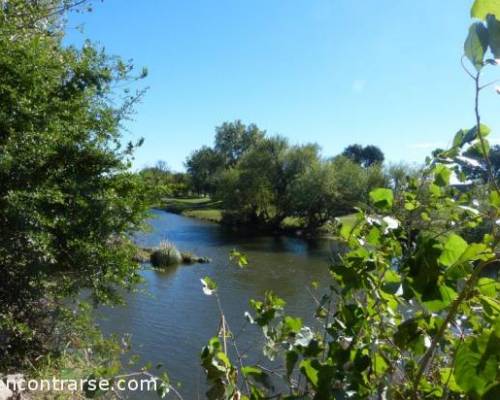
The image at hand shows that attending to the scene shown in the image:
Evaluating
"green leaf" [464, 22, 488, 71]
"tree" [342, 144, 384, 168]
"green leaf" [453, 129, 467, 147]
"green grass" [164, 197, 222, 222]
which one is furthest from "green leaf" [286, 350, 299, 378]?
"tree" [342, 144, 384, 168]

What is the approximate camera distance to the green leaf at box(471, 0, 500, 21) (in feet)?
2.67

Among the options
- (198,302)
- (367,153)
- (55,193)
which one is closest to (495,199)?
(55,193)

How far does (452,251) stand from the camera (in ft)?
3.19

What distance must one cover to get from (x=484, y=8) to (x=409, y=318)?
854 mm

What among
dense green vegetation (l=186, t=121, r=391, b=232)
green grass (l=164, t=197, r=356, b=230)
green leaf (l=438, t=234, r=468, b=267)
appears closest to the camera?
green leaf (l=438, t=234, r=468, b=267)

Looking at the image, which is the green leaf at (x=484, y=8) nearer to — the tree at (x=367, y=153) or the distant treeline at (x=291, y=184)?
the distant treeline at (x=291, y=184)

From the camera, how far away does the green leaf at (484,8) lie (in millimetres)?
815

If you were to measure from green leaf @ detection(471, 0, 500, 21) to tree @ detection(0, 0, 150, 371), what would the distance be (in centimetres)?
478

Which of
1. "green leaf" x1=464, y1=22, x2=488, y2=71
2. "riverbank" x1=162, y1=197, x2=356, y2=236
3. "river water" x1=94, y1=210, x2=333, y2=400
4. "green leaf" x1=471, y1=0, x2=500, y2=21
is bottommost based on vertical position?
"river water" x1=94, y1=210, x2=333, y2=400

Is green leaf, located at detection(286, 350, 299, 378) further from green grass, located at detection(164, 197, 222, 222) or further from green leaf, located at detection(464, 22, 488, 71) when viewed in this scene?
green grass, located at detection(164, 197, 222, 222)

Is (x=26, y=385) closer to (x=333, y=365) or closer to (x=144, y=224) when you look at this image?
(x=144, y=224)

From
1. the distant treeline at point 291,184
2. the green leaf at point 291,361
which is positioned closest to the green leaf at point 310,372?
the green leaf at point 291,361

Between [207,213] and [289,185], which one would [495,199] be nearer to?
[289,185]

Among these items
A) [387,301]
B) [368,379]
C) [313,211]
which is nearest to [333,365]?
[368,379]
